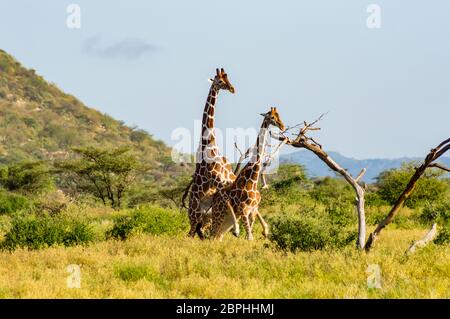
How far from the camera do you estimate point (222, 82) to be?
1317 centimetres

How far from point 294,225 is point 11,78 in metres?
94.3

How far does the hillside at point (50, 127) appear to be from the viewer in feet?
276

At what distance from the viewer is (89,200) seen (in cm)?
3931

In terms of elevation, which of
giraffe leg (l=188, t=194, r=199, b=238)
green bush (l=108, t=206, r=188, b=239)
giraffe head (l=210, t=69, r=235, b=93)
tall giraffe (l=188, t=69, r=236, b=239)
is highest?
giraffe head (l=210, t=69, r=235, b=93)

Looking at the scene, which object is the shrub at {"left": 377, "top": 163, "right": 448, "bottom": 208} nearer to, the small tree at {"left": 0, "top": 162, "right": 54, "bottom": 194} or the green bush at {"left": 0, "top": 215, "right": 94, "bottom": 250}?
the green bush at {"left": 0, "top": 215, "right": 94, "bottom": 250}

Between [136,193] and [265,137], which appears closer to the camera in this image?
[265,137]

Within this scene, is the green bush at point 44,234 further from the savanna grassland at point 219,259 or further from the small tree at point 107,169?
the small tree at point 107,169

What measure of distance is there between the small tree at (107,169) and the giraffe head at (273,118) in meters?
24.6

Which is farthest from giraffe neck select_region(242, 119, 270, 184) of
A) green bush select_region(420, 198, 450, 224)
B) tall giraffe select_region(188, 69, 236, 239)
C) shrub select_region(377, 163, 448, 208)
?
shrub select_region(377, 163, 448, 208)

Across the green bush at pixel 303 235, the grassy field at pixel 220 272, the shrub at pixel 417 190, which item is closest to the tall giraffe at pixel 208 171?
the grassy field at pixel 220 272

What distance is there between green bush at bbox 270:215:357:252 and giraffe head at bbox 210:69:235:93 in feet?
8.58

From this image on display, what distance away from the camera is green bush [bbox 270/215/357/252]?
1179cm

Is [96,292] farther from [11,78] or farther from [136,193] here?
[11,78]

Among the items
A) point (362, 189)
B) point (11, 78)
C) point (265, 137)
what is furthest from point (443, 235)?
point (11, 78)
